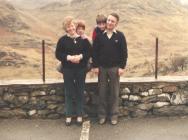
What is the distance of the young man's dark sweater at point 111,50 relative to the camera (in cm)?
696

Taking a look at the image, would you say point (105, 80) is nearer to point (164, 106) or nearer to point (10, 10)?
point (164, 106)

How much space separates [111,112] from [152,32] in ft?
128

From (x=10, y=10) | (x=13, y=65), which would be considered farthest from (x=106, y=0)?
(x=13, y=65)

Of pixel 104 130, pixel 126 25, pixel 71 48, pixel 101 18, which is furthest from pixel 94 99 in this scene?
pixel 126 25

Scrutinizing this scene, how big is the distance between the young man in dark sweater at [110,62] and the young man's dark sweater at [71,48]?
0.16 meters

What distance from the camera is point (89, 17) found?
1962 inches

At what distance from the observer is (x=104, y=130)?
6.95m

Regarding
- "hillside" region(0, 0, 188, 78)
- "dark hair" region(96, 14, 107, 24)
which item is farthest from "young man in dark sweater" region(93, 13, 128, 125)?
"hillside" region(0, 0, 188, 78)

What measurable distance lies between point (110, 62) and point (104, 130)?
104 cm

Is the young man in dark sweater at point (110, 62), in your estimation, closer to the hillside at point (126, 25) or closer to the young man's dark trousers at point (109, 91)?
the young man's dark trousers at point (109, 91)

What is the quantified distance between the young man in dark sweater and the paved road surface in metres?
0.31

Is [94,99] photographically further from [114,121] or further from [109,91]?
[114,121]

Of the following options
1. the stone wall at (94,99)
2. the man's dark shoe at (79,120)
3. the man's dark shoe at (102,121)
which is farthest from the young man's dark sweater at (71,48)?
the man's dark shoe at (102,121)

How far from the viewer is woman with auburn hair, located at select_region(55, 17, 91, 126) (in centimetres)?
686
